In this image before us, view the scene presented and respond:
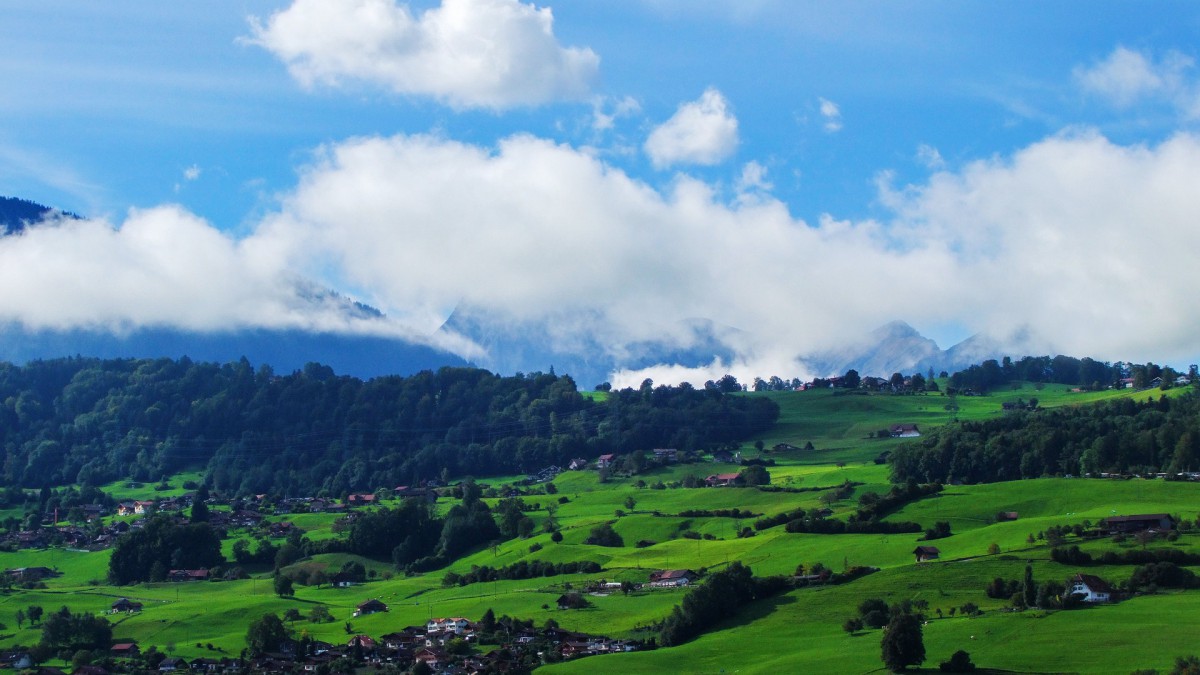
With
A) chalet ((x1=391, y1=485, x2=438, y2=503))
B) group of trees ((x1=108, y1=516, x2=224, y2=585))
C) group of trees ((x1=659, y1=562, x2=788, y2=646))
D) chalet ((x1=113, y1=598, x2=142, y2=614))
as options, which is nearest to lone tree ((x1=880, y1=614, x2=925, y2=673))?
group of trees ((x1=659, y1=562, x2=788, y2=646))

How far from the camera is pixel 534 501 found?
168m

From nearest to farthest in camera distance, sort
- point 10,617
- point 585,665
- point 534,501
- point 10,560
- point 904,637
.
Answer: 1. point 904,637
2. point 585,665
3. point 10,617
4. point 10,560
5. point 534,501

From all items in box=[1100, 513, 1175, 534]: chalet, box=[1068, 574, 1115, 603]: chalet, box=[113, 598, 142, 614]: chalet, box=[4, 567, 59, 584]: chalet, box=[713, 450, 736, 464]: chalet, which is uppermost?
box=[713, 450, 736, 464]: chalet

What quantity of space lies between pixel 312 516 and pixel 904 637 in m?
107

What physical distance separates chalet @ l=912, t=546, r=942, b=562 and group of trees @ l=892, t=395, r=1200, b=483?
130 feet

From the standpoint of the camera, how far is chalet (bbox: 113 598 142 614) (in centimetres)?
11625

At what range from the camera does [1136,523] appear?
103875mm

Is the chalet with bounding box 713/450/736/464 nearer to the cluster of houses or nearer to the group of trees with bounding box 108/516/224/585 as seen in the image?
the group of trees with bounding box 108/516/224/585

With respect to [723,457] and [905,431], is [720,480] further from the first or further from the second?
[905,431]

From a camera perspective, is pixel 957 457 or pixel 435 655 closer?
pixel 435 655

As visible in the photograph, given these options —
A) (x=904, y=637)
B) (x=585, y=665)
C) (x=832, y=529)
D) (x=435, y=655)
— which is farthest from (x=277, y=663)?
(x=832, y=529)

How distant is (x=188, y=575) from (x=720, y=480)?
61.7 metres

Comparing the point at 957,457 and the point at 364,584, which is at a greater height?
the point at 957,457

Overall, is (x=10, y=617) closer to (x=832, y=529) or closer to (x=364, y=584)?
(x=364, y=584)
